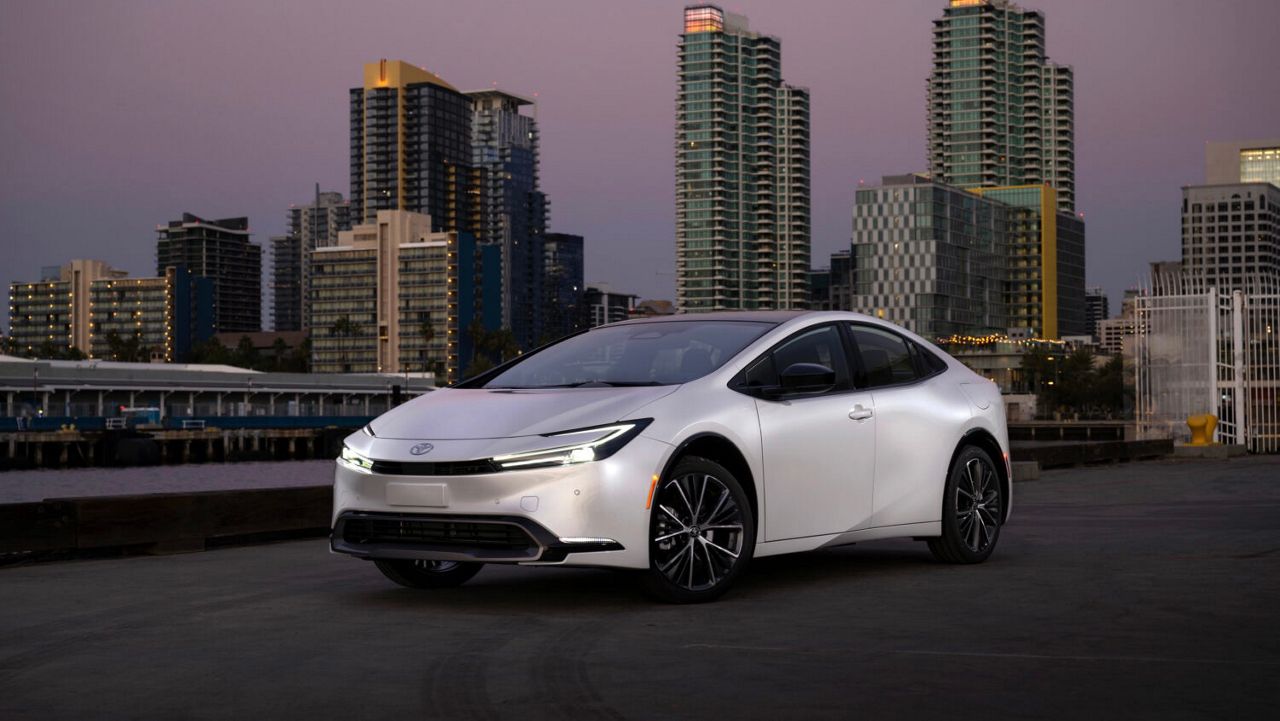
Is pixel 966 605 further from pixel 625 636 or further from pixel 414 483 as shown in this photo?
pixel 414 483

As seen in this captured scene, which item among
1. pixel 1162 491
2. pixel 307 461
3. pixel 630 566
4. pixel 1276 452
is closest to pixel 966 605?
pixel 630 566

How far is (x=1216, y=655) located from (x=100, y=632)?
4.91 metres

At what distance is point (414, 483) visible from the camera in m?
7.28

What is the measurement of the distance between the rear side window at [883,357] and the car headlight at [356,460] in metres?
3.20

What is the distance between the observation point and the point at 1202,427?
3166cm

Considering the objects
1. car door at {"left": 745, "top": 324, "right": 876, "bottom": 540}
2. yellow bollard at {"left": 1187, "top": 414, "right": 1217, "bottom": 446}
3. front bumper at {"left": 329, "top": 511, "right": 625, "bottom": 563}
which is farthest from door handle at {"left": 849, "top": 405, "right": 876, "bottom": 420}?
yellow bollard at {"left": 1187, "top": 414, "right": 1217, "bottom": 446}

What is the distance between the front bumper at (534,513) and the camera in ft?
23.1

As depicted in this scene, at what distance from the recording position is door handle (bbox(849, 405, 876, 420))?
28.5 ft

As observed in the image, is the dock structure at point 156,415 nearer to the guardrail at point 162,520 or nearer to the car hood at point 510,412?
the guardrail at point 162,520

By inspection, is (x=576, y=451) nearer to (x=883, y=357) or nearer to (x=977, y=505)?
(x=883, y=357)

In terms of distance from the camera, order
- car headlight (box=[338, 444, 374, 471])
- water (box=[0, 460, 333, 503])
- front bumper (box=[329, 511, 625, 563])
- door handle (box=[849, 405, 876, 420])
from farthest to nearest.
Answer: water (box=[0, 460, 333, 503]) < door handle (box=[849, 405, 876, 420]) < car headlight (box=[338, 444, 374, 471]) < front bumper (box=[329, 511, 625, 563])

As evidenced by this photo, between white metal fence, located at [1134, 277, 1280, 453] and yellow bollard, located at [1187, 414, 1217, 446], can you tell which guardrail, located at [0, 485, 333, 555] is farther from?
white metal fence, located at [1134, 277, 1280, 453]

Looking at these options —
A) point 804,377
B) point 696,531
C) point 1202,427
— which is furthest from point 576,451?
point 1202,427

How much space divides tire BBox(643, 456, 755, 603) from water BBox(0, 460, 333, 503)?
56765 millimetres
